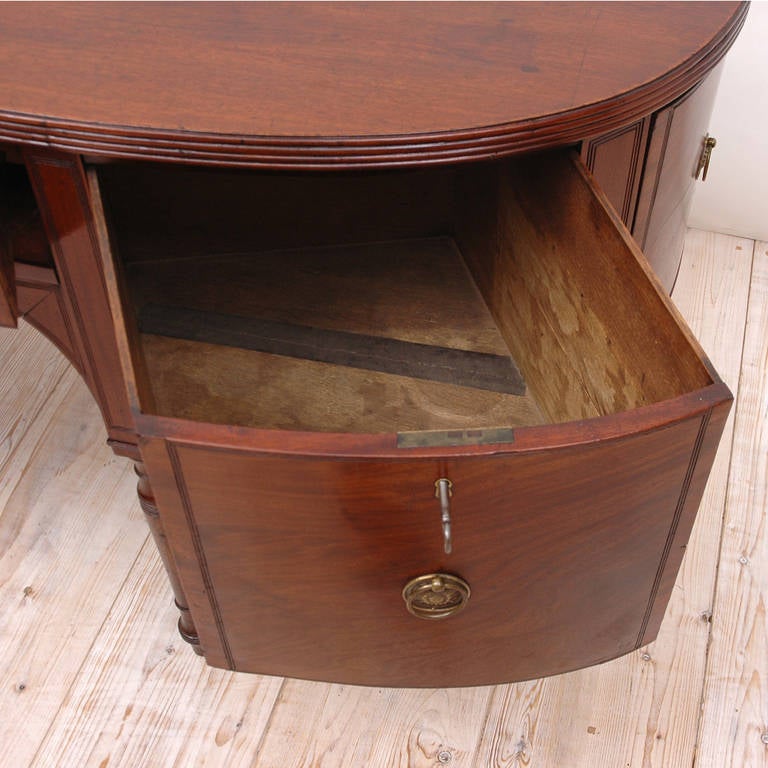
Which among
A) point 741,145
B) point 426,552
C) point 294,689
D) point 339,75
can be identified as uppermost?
point 339,75

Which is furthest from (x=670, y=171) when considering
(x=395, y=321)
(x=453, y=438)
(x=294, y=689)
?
(x=294, y=689)

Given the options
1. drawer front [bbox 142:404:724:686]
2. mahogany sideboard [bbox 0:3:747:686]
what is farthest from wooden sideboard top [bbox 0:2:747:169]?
drawer front [bbox 142:404:724:686]

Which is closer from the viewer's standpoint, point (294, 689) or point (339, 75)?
point (339, 75)

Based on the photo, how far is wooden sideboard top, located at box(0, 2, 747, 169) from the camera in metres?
0.62

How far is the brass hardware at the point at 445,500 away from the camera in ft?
1.68

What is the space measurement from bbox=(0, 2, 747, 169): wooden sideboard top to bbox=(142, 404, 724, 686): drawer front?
211 mm

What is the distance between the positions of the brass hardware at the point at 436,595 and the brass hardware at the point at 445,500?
0.05 meters

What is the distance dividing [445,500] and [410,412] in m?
0.31

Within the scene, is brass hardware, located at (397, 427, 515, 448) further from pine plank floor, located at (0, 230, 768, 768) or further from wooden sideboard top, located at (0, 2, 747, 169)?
pine plank floor, located at (0, 230, 768, 768)

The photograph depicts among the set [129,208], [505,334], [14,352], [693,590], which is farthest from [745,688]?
[14,352]

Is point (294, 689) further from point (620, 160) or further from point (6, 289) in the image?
point (620, 160)

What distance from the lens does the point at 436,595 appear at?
59 cm

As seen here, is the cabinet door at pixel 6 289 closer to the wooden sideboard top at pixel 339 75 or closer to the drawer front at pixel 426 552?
the wooden sideboard top at pixel 339 75

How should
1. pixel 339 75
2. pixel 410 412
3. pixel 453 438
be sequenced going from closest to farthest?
1. pixel 453 438
2. pixel 339 75
3. pixel 410 412
